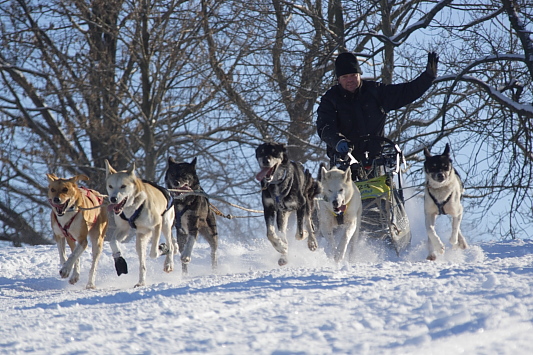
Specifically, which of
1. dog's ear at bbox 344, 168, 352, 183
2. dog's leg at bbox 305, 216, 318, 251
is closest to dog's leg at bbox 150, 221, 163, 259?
dog's leg at bbox 305, 216, 318, 251

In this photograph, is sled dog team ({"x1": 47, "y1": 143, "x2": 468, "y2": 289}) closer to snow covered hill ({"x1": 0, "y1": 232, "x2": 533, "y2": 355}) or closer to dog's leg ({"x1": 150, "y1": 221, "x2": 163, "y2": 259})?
dog's leg ({"x1": 150, "y1": 221, "x2": 163, "y2": 259})

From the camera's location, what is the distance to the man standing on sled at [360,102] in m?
6.48

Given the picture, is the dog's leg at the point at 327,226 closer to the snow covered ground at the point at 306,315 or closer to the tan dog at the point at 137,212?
the snow covered ground at the point at 306,315

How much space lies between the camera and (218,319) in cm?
344

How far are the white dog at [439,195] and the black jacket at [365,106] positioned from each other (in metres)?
0.59

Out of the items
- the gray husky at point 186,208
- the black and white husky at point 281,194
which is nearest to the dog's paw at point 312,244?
the black and white husky at point 281,194

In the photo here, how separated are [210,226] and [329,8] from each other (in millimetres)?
6447

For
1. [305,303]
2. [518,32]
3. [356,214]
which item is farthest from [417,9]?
[305,303]

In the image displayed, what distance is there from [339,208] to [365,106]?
120 centimetres

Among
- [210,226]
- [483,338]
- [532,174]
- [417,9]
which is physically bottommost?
[483,338]

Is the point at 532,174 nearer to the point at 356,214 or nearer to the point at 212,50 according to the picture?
the point at 356,214

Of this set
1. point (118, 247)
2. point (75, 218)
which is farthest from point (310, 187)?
point (75, 218)

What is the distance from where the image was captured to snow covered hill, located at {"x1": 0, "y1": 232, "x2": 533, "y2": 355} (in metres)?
2.98

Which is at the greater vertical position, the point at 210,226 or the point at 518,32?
the point at 518,32
